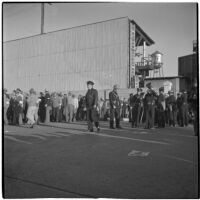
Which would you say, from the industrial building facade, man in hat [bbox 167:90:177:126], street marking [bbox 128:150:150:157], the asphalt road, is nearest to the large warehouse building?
the industrial building facade

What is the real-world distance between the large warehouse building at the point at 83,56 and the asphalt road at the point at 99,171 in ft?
2.40

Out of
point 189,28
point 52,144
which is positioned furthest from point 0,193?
point 189,28

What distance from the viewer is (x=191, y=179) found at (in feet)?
8.13

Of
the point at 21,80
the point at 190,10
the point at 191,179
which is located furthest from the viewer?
the point at 21,80

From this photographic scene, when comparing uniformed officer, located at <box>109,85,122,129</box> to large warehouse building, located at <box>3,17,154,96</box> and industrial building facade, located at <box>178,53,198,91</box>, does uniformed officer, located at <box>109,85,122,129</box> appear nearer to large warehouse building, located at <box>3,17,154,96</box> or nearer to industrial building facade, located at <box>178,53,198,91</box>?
large warehouse building, located at <box>3,17,154,96</box>

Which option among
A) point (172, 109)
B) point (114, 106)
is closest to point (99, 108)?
point (114, 106)

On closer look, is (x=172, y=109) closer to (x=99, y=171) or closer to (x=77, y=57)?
(x=77, y=57)

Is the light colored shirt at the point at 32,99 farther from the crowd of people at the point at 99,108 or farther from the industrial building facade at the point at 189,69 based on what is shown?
the industrial building facade at the point at 189,69

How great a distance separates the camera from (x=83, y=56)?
3131 millimetres

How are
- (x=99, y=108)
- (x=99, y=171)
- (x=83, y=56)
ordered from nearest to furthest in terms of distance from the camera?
(x=99, y=171), (x=83, y=56), (x=99, y=108)

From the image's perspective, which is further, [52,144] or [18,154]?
[52,144]

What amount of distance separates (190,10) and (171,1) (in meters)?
0.22

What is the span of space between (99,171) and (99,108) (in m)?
2.30

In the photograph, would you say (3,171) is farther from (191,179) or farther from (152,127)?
(152,127)
